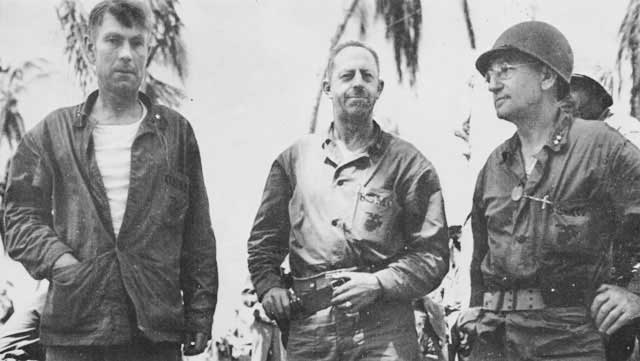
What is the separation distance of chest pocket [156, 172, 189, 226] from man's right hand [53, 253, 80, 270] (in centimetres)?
38

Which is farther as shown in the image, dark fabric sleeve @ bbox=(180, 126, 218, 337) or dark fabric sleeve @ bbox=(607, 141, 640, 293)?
dark fabric sleeve @ bbox=(180, 126, 218, 337)

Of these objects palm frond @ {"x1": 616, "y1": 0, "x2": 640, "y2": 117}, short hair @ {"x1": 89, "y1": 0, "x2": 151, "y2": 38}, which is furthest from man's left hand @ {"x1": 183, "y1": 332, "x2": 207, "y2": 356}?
palm frond @ {"x1": 616, "y1": 0, "x2": 640, "y2": 117}

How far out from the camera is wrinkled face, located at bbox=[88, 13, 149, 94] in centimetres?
374

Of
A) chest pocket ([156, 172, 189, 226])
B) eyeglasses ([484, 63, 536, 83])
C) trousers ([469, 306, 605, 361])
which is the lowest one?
trousers ([469, 306, 605, 361])

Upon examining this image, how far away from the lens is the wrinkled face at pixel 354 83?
3.86 metres

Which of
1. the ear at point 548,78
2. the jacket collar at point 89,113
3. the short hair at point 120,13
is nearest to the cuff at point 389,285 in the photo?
the ear at point 548,78

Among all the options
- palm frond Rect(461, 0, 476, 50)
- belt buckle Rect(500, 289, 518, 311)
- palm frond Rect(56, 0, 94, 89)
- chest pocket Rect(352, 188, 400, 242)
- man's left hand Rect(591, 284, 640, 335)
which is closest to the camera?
man's left hand Rect(591, 284, 640, 335)

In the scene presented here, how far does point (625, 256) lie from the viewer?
11.4ft

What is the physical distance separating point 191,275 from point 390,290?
2.74 feet

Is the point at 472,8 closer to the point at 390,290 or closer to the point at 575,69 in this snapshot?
the point at 575,69

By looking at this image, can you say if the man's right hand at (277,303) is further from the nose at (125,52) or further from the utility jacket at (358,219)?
the nose at (125,52)

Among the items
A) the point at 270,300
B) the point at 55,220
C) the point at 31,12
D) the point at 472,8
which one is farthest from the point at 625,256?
the point at 31,12

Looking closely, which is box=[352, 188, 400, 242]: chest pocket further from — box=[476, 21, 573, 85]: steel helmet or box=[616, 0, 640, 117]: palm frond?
box=[616, 0, 640, 117]: palm frond

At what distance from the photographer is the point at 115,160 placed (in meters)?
3.65
